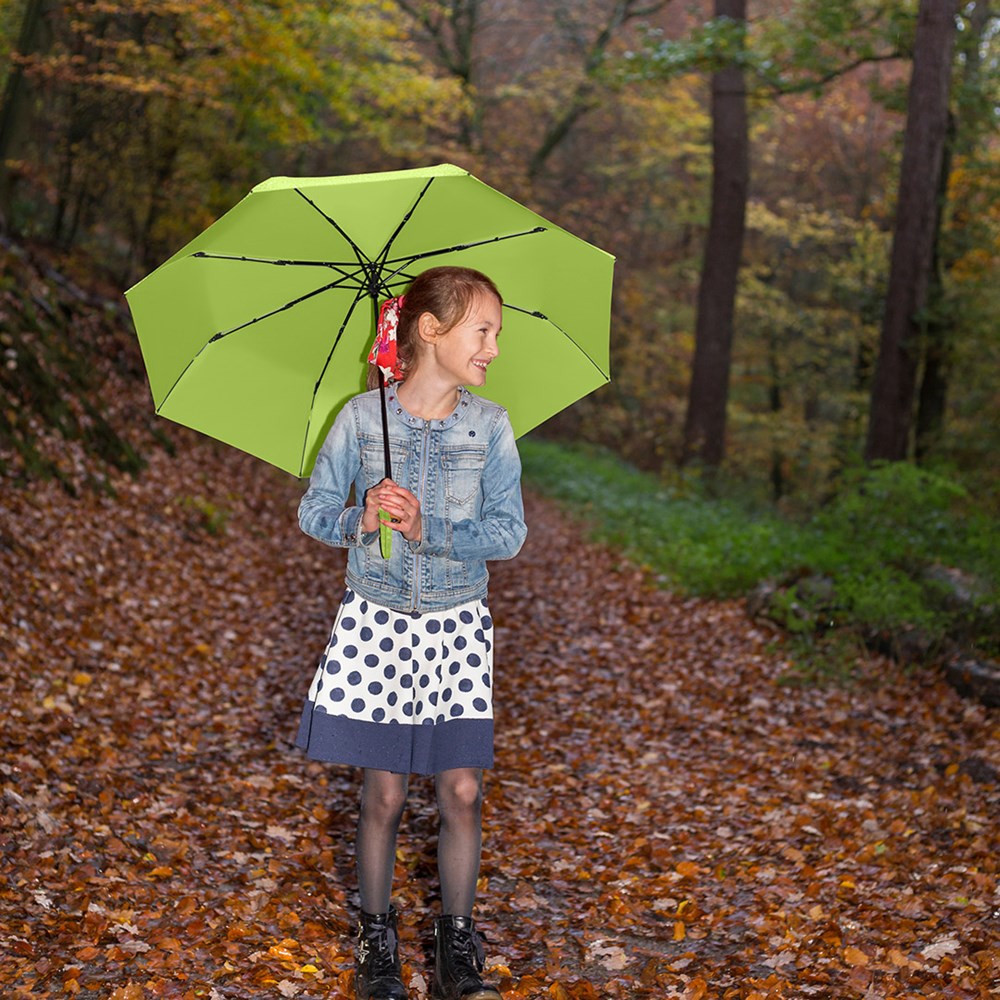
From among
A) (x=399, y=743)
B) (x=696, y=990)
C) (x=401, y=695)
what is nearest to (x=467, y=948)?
(x=399, y=743)

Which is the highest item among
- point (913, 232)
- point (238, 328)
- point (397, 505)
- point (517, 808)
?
point (913, 232)

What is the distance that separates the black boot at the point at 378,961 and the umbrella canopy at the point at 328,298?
1361 millimetres

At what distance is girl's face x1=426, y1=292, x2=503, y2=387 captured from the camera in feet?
10.2

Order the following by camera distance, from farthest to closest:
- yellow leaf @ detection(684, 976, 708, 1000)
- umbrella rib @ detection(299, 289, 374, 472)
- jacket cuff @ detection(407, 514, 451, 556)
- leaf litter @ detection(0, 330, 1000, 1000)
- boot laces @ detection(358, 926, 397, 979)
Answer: leaf litter @ detection(0, 330, 1000, 1000), yellow leaf @ detection(684, 976, 708, 1000), umbrella rib @ detection(299, 289, 374, 472), boot laces @ detection(358, 926, 397, 979), jacket cuff @ detection(407, 514, 451, 556)

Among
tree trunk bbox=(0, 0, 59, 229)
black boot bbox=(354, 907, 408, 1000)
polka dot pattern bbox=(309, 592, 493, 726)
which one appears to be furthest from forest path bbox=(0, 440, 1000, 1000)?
tree trunk bbox=(0, 0, 59, 229)

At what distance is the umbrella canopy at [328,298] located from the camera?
307cm

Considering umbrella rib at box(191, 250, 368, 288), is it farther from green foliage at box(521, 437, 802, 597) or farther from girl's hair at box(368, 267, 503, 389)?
green foliage at box(521, 437, 802, 597)

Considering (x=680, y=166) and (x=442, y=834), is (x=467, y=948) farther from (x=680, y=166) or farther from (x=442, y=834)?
(x=680, y=166)

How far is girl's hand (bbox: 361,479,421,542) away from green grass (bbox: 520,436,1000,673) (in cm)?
534

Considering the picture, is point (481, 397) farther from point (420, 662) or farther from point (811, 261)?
point (811, 261)

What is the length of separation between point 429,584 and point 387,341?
2.24 feet

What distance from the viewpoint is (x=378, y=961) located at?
3.28m

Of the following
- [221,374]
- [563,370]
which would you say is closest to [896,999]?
[563,370]

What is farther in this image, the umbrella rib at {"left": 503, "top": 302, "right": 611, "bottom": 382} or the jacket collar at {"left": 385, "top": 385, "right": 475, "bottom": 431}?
the umbrella rib at {"left": 503, "top": 302, "right": 611, "bottom": 382}
